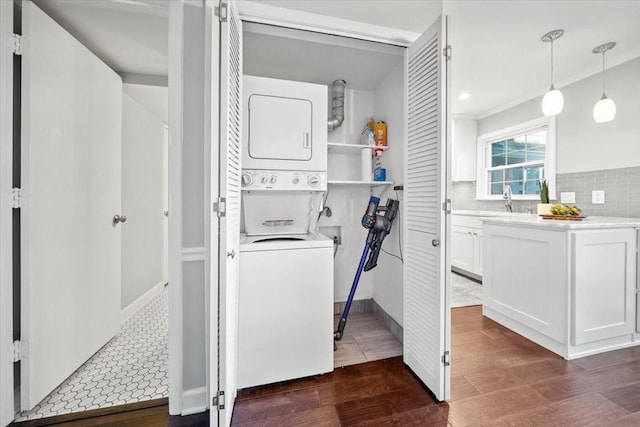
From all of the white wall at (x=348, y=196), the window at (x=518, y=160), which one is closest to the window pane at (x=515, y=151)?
the window at (x=518, y=160)

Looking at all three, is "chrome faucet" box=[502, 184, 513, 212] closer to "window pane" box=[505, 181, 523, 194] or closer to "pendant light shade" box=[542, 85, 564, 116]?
"window pane" box=[505, 181, 523, 194]

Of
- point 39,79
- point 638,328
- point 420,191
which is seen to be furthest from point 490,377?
point 39,79

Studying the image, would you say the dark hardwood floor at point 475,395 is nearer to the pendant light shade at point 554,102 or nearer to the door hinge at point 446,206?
the door hinge at point 446,206

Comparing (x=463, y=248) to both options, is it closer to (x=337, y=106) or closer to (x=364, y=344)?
(x=364, y=344)

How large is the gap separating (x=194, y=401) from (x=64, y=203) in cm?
138

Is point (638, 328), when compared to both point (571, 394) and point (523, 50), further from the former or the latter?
point (523, 50)

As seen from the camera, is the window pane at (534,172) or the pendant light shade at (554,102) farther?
the window pane at (534,172)

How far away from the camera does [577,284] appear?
6.24 feet

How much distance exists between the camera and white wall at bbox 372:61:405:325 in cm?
212

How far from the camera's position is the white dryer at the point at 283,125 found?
5.77 feet

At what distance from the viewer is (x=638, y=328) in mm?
2117

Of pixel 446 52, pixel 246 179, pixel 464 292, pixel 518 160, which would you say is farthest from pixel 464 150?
pixel 246 179

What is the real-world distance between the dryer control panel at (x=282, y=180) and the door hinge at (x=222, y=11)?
810 mm

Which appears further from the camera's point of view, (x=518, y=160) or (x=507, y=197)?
(x=518, y=160)
